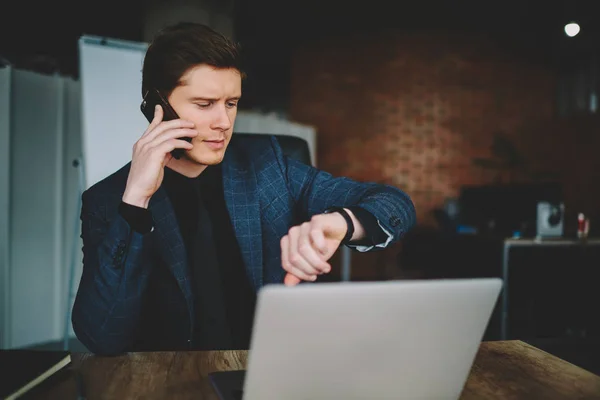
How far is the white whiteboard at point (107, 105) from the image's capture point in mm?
3027

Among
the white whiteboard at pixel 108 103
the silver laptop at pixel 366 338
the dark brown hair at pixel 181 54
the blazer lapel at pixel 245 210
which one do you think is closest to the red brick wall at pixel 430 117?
the white whiteboard at pixel 108 103

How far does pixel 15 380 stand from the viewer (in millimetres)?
721

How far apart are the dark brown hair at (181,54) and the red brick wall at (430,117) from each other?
513 centimetres

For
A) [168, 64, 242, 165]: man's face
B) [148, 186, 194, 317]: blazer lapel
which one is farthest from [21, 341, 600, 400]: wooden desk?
[168, 64, 242, 165]: man's face

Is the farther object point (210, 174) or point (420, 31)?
point (420, 31)

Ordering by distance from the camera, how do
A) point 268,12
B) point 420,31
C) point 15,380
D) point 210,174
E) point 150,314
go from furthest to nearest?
point 420,31 < point 268,12 < point 210,174 < point 150,314 < point 15,380

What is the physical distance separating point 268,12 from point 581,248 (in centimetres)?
411

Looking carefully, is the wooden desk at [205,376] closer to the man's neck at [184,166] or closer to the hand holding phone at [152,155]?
the hand holding phone at [152,155]

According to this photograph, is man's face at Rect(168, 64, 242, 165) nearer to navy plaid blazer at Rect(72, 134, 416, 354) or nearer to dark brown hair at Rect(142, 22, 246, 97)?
dark brown hair at Rect(142, 22, 246, 97)

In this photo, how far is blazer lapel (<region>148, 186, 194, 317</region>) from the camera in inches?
48.5

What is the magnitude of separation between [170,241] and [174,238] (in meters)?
0.01

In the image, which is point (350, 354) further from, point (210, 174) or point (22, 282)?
point (22, 282)

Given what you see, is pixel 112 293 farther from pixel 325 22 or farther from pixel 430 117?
pixel 430 117

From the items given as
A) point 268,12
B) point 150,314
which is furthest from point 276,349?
point 268,12
